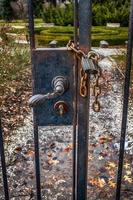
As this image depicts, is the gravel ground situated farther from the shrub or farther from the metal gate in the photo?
the shrub

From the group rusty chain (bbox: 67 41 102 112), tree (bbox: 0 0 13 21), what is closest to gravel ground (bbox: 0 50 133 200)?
rusty chain (bbox: 67 41 102 112)

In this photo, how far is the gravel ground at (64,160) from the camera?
361 centimetres

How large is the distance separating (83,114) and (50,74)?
24 centimetres

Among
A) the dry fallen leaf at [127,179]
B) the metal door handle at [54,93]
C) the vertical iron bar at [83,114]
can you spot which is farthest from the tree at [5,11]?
the metal door handle at [54,93]

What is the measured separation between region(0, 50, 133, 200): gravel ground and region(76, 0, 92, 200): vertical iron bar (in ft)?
5.49

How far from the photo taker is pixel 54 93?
5.17 feet

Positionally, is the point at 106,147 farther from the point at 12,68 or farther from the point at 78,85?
the point at 12,68

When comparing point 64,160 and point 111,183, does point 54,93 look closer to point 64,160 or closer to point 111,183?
point 111,183

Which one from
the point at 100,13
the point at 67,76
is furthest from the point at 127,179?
the point at 100,13

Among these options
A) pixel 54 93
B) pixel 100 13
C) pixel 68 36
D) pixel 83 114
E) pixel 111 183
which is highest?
pixel 100 13

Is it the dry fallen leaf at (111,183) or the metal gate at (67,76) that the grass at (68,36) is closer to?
the dry fallen leaf at (111,183)

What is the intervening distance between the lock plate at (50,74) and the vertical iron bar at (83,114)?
50 millimetres

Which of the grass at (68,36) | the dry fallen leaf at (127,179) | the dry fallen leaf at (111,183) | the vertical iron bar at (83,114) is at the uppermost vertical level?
the vertical iron bar at (83,114)

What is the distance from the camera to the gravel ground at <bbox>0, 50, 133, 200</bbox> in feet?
11.8
